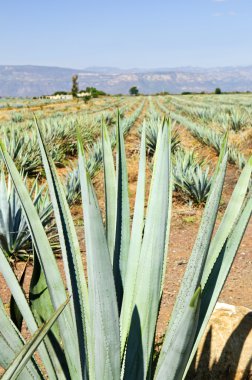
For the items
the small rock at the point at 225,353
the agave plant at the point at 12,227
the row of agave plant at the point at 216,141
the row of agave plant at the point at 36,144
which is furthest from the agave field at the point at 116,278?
the row of agave plant at the point at 216,141

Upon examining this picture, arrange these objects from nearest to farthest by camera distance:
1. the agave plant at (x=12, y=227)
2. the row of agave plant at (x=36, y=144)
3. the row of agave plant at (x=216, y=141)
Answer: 1. the agave plant at (x=12, y=227)
2. the row of agave plant at (x=216, y=141)
3. the row of agave plant at (x=36, y=144)

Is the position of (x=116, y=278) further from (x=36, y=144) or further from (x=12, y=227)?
(x=36, y=144)

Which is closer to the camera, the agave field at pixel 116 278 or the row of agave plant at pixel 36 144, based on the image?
the agave field at pixel 116 278

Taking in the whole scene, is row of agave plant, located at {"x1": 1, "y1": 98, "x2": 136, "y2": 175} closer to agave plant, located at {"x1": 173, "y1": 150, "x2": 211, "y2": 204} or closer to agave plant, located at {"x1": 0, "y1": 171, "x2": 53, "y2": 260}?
agave plant, located at {"x1": 173, "y1": 150, "x2": 211, "y2": 204}

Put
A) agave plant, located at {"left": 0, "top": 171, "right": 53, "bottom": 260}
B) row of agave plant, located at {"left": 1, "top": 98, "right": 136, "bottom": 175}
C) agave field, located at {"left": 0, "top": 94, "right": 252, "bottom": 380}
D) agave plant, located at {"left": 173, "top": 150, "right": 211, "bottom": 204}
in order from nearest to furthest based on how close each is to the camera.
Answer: agave field, located at {"left": 0, "top": 94, "right": 252, "bottom": 380} < agave plant, located at {"left": 0, "top": 171, "right": 53, "bottom": 260} < agave plant, located at {"left": 173, "top": 150, "right": 211, "bottom": 204} < row of agave plant, located at {"left": 1, "top": 98, "right": 136, "bottom": 175}

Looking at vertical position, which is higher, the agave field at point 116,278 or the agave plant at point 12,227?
the agave field at point 116,278

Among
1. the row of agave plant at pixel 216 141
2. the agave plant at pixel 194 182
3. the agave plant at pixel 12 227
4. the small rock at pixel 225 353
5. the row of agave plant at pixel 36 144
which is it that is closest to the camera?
the small rock at pixel 225 353

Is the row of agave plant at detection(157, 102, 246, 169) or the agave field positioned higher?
the agave field

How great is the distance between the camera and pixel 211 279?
1195 millimetres

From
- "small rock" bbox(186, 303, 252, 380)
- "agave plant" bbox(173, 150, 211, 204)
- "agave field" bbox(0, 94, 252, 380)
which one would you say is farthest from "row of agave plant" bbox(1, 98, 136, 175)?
"agave field" bbox(0, 94, 252, 380)

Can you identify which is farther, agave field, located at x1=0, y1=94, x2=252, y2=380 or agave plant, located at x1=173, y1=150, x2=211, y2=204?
agave plant, located at x1=173, y1=150, x2=211, y2=204

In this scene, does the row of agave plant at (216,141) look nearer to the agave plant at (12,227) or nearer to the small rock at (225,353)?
the agave plant at (12,227)

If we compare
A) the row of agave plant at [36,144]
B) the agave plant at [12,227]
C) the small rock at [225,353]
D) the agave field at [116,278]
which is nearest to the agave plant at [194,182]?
the row of agave plant at [36,144]

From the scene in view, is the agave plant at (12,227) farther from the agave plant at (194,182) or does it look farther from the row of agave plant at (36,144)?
the agave plant at (194,182)
